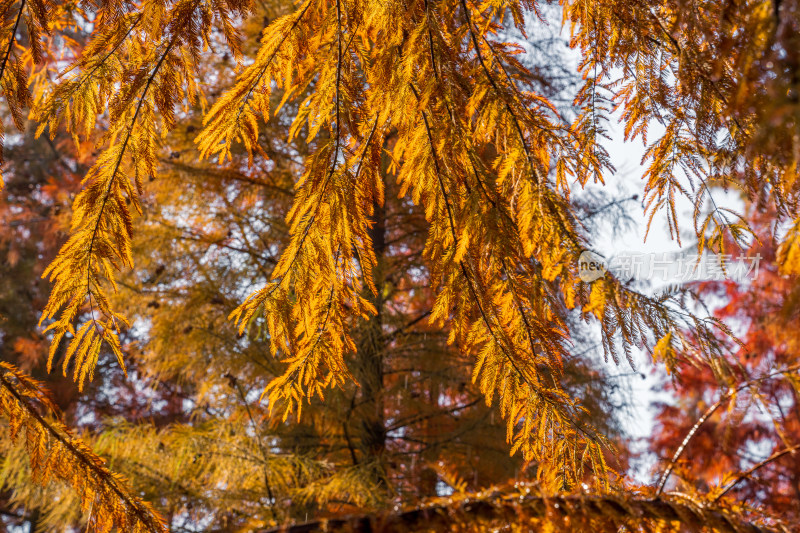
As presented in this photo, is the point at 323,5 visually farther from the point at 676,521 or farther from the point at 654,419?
the point at 654,419

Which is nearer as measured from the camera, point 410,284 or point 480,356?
point 480,356

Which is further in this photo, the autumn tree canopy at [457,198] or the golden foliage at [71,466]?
the golden foliage at [71,466]

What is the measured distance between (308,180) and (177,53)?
557 millimetres

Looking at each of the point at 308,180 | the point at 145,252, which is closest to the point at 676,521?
the point at 308,180

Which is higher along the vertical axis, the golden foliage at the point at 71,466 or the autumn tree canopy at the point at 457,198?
the autumn tree canopy at the point at 457,198

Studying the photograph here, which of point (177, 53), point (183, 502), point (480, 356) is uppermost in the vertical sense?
point (177, 53)

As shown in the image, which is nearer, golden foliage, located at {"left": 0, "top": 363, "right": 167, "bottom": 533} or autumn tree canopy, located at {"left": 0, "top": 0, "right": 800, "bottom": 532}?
autumn tree canopy, located at {"left": 0, "top": 0, "right": 800, "bottom": 532}

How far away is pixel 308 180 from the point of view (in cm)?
154

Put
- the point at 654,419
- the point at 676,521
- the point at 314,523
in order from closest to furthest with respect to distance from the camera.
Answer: the point at 314,523
the point at 676,521
the point at 654,419

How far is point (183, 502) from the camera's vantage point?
4102 millimetres

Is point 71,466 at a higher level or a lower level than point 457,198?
lower

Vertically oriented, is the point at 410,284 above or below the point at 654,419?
above

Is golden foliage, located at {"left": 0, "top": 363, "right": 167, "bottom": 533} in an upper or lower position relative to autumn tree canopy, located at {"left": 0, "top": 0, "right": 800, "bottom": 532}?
lower

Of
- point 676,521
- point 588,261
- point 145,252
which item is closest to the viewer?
point 676,521
